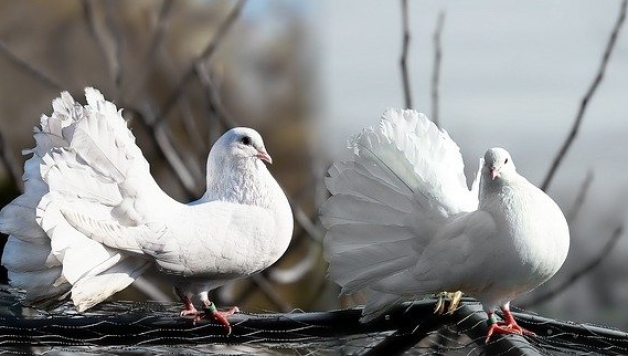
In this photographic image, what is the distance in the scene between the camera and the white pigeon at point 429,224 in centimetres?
103

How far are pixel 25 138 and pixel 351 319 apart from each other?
8.07 ft

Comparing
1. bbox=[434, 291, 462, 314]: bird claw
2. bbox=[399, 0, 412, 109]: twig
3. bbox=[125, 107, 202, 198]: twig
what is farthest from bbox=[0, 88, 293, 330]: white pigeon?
bbox=[125, 107, 202, 198]: twig

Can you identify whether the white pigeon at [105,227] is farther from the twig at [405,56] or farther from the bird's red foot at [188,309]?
the twig at [405,56]

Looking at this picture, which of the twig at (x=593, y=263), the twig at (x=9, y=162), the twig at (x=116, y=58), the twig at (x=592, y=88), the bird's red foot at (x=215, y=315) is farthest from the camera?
the twig at (x=116, y=58)

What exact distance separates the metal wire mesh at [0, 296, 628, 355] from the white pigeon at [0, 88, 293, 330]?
4cm

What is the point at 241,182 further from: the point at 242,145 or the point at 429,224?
the point at 429,224

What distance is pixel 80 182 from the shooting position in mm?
1022

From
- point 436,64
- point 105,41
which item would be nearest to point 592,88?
point 436,64

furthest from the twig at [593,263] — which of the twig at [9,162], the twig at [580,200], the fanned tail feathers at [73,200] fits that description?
the twig at [9,162]

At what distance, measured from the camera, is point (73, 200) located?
100 centimetres

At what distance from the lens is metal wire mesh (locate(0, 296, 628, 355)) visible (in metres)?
1.05

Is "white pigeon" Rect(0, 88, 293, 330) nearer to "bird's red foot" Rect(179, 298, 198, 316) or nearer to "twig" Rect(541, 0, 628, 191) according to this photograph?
"bird's red foot" Rect(179, 298, 198, 316)

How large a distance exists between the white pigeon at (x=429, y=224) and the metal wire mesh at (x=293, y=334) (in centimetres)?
4

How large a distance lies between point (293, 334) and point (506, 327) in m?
0.26
